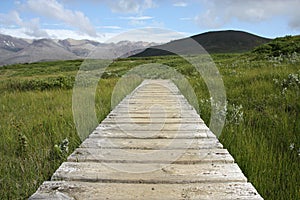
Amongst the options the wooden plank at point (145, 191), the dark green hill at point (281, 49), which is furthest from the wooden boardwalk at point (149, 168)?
the dark green hill at point (281, 49)

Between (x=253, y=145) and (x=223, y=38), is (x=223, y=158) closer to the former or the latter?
(x=253, y=145)

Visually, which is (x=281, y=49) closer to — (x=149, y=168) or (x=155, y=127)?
(x=155, y=127)

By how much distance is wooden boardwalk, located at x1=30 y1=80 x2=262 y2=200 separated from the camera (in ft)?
7.28

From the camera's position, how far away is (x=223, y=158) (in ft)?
9.62

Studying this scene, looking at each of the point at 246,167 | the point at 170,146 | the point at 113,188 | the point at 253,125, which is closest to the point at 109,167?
the point at 113,188

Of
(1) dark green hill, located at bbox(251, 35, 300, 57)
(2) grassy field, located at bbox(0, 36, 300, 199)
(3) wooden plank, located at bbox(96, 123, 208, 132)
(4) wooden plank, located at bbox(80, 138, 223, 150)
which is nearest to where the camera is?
(2) grassy field, located at bbox(0, 36, 300, 199)

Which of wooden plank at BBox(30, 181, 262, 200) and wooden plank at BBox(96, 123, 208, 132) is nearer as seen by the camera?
wooden plank at BBox(30, 181, 262, 200)

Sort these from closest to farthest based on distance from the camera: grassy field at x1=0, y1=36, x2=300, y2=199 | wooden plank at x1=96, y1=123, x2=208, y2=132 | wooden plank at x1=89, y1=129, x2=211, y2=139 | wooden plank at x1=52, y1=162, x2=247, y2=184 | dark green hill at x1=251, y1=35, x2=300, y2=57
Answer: wooden plank at x1=52, y1=162, x2=247, y2=184
grassy field at x1=0, y1=36, x2=300, y2=199
wooden plank at x1=89, y1=129, x2=211, y2=139
wooden plank at x1=96, y1=123, x2=208, y2=132
dark green hill at x1=251, y1=35, x2=300, y2=57

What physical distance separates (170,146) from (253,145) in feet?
3.77

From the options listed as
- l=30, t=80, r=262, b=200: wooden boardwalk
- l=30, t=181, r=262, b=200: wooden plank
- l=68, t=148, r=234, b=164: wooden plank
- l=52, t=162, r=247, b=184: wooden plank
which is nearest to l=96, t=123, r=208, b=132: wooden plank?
l=30, t=80, r=262, b=200: wooden boardwalk

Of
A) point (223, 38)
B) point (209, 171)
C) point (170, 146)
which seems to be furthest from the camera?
point (223, 38)

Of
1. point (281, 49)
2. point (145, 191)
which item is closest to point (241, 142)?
point (145, 191)

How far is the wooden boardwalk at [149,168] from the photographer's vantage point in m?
2.22

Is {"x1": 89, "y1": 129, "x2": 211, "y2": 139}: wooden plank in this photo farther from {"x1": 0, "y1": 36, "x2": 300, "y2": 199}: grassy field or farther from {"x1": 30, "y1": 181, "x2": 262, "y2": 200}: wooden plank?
{"x1": 30, "y1": 181, "x2": 262, "y2": 200}: wooden plank
